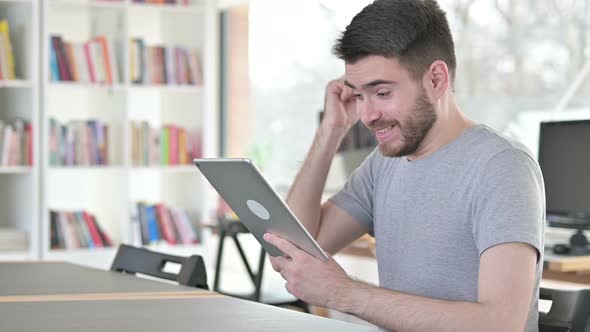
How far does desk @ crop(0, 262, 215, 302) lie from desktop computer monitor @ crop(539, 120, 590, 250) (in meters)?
1.92

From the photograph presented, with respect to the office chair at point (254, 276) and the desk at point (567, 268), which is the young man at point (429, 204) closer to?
the desk at point (567, 268)

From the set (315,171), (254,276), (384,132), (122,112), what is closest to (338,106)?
(315,171)

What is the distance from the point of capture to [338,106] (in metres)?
2.37

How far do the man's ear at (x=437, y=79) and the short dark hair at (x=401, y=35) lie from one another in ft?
0.04

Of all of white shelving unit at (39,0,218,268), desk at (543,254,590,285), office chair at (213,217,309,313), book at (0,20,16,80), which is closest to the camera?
desk at (543,254,590,285)

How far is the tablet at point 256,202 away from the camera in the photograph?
170cm

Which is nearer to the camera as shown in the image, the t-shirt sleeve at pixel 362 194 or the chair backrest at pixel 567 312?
the chair backrest at pixel 567 312

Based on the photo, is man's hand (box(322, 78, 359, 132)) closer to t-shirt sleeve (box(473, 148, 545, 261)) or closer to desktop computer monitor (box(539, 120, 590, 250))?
t-shirt sleeve (box(473, 148, 545, 261))

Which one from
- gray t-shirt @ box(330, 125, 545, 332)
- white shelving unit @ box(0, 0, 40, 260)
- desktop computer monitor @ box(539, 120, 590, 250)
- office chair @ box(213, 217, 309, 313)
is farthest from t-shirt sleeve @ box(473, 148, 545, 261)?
white shelving unit @ box(0, 0, 40, 260)

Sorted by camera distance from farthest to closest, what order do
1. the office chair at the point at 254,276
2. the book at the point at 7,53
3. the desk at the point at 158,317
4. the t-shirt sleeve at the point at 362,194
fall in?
the book at the point at 7,53 → the office chair at the point at 254,276 → the t-shirt sleeve at the point at 362,194 → the desk at the point at 158,317

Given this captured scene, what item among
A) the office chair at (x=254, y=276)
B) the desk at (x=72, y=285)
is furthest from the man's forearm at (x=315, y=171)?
the office chair at (x=254, y=276)

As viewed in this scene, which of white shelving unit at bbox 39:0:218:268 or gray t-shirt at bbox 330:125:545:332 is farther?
white shelving unit at bbox 39:0:218:268

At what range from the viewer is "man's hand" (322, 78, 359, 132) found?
7.75ft

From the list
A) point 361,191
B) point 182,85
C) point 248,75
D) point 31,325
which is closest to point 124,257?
point 361,191
